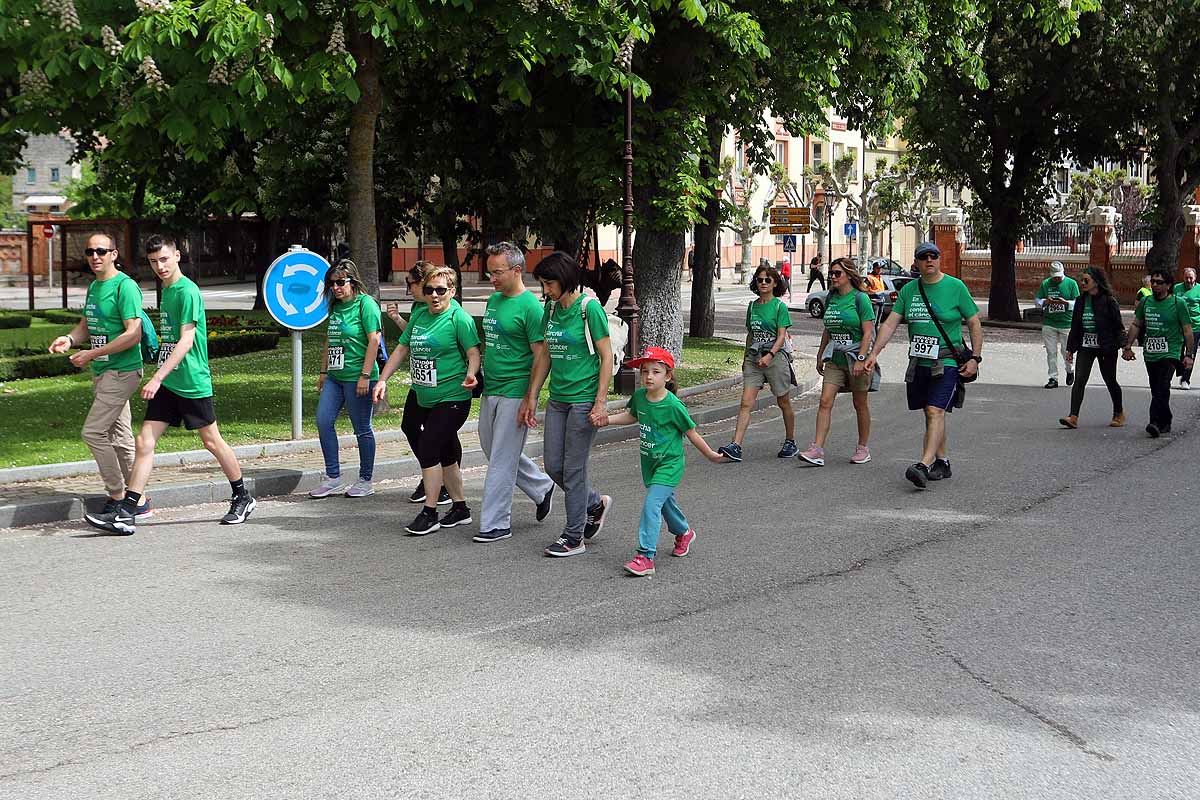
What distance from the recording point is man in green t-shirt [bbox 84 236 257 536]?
8.77 metres

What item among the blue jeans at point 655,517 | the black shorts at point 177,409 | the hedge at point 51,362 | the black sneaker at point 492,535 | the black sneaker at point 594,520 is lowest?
the black sneaker at point 492,535

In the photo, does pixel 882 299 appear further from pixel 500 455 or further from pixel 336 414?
pixel 500 455

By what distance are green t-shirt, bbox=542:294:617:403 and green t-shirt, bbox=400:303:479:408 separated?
80cm

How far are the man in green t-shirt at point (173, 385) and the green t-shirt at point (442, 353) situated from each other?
1.38 meters

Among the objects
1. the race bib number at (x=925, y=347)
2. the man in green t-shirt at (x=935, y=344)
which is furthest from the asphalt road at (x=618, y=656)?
the race bib number at (x=925, y=347)

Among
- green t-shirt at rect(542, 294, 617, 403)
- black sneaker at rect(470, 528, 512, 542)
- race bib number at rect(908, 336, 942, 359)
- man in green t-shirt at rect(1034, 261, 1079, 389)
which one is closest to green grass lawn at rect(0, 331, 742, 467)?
black sneaker at rect(470, 528, 512, 542)

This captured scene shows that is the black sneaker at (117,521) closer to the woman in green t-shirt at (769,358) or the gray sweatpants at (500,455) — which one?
the gray sweatpants at (500,455)

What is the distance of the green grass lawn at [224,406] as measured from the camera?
11602 millimetres

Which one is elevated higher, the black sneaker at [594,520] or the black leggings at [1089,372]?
the black leggings at [1089,372]

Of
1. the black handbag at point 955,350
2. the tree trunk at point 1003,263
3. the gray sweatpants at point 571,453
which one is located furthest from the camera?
the tree trunk at point 1003,263

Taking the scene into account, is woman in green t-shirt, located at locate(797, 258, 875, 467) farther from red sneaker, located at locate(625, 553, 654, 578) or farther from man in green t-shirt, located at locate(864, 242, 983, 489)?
red sneaker, located at locate(625, 553, 654, 578)

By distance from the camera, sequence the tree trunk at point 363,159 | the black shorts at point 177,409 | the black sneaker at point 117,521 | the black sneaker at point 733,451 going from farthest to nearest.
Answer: the tree trunk at point 363,159, the black sneaker at point 733,451, the black shorts at point 177,409, the black sneaker at point 117,521

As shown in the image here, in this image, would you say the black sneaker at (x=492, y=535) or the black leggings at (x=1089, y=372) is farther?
the black leggings at (x=1089, y=372)

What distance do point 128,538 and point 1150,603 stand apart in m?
5.94
